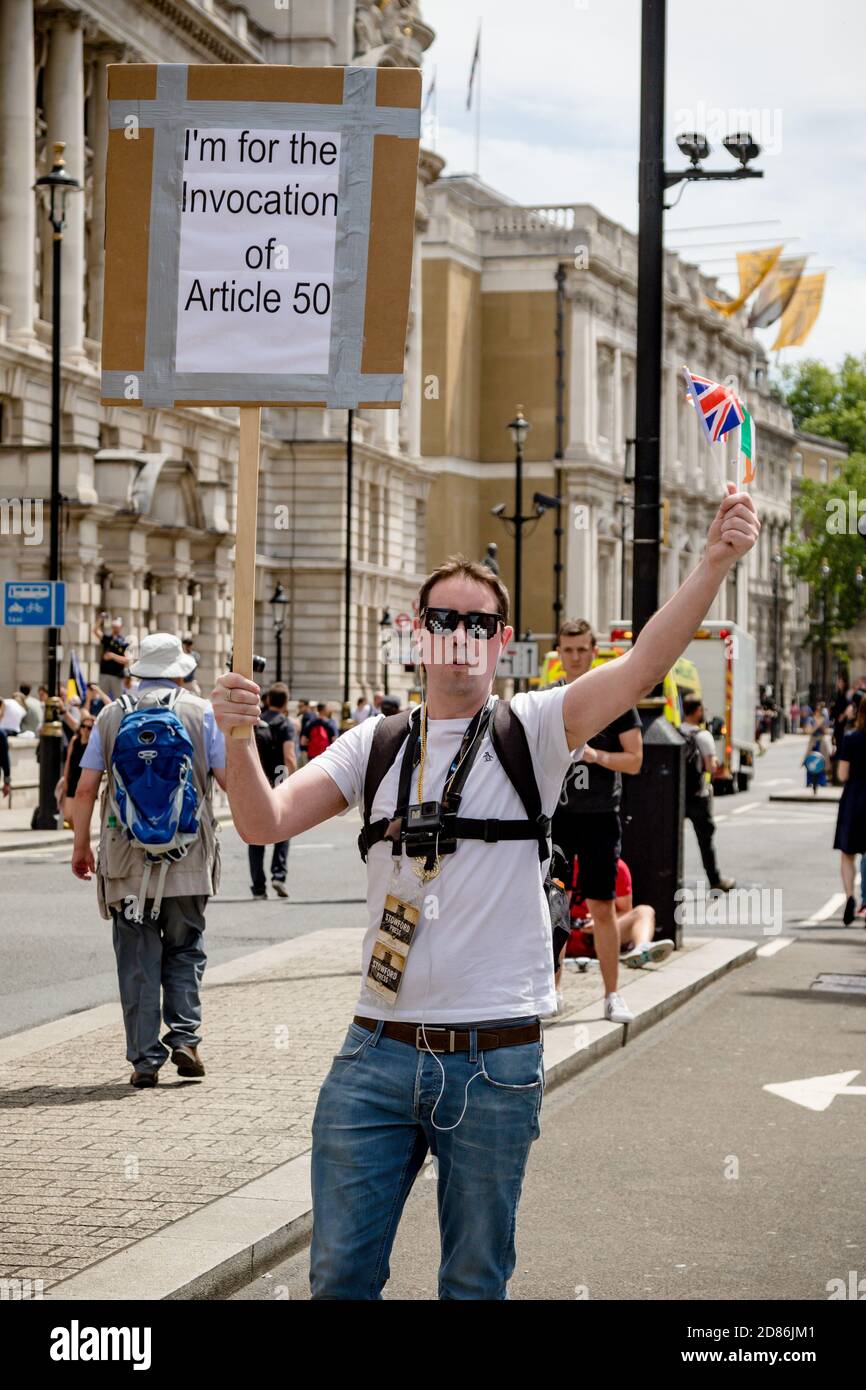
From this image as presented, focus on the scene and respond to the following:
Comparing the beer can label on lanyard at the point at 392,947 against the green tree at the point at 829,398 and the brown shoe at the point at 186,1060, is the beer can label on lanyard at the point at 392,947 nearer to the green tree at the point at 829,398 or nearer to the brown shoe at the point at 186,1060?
the brown shoe at the point at 186,1060

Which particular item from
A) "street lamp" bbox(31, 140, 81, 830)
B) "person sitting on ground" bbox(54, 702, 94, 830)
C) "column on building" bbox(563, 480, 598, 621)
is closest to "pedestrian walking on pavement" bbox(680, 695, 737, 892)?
"person sitting on ground" bbox(54, 702, 94, 830)

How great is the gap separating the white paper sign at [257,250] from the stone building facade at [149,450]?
3352cm

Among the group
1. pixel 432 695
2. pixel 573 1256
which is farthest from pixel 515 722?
pixel 573 1256

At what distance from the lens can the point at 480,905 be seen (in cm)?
408

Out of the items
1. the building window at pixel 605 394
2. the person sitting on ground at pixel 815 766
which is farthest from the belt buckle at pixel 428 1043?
the building window at pixel 605 394

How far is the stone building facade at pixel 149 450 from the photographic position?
4119cm

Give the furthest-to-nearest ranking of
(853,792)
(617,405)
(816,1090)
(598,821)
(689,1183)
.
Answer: (617,405) < (853,792) < (598,821) < (816,1090) < (689,1183)

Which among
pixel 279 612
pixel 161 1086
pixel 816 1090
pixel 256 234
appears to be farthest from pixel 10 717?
pixel 256 234

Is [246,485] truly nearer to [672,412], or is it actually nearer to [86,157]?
[86,157]

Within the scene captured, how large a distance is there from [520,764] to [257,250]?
51.5 inches

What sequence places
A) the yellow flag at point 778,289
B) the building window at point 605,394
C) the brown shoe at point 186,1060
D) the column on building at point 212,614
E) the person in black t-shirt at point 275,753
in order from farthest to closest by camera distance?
the building window at point 605,394, the column on building at point 212,614, the yellow flag at point 778,289, the person in black t-shirt at point 275,753, the brown shoe at point 186,1060

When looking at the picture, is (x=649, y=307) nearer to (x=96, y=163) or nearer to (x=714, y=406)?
(x=714, y=406)

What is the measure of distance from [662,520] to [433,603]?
33.6 feet

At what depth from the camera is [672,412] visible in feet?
346
